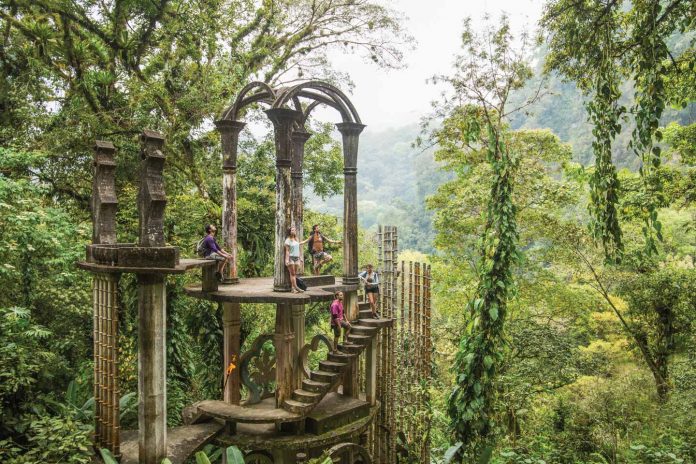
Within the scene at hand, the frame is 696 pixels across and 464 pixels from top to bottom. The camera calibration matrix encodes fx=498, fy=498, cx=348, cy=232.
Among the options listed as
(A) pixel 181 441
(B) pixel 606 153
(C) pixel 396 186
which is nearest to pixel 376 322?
(A) pixel 181 441

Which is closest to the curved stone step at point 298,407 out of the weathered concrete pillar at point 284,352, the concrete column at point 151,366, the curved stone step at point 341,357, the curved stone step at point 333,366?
the weathered concrete pillar at point 284,352

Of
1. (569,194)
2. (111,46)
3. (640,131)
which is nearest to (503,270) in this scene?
(640,131)

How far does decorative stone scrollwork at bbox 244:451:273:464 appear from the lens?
26.7 ft

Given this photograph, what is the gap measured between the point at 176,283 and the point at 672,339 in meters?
12.6

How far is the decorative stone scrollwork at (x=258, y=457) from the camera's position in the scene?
815 cm

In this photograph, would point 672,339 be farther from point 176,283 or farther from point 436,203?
point 176,283

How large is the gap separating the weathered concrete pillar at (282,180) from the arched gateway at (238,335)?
0.05 feet

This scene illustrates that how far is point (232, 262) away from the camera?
9180 millimetres

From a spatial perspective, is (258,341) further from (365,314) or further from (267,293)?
(365,314)

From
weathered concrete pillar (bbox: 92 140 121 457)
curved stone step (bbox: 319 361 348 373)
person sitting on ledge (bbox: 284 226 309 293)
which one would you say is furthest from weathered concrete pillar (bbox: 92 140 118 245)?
curved stone step (bbox: 319 361 348 373)

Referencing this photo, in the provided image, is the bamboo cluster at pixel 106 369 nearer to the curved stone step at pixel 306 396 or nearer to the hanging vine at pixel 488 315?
the curved stone step at pixel 306 396

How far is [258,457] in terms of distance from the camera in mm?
8195

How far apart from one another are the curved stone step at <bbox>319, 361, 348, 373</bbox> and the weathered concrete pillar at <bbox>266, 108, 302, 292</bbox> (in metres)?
1.53

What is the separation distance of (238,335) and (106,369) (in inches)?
97.0
